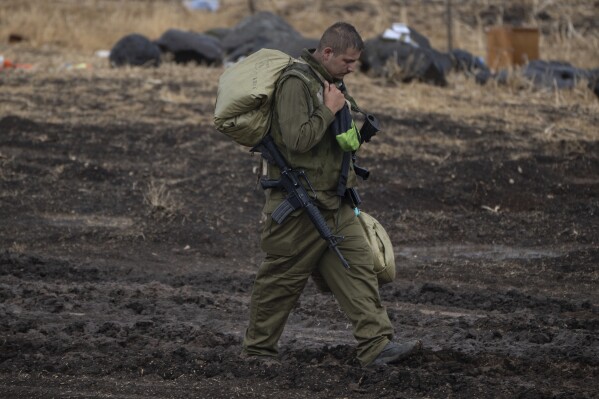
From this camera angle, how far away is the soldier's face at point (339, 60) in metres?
5.30

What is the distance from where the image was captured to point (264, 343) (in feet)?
18.7

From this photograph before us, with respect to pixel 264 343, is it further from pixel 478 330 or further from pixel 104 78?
pixel 104 78

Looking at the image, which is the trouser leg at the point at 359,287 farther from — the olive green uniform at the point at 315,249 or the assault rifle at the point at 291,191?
the assault rifle at the point at 291,191

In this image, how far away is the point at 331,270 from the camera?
217 inches

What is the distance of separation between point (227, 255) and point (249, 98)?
3891 millimetres

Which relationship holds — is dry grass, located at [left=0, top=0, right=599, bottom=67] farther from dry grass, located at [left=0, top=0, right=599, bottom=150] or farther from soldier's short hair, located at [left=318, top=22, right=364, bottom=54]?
soldier's short hair, located at [left=318, top=22, right=364, bottom=54]

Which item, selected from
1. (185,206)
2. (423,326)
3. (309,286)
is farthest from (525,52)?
(423,326)

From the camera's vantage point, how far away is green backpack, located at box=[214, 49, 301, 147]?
5.19 metres

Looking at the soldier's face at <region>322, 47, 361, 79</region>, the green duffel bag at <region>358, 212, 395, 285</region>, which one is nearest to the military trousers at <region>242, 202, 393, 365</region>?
the green duffel bag at <region>358, 212, 395, 285</region>

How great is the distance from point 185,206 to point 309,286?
229 centimetres

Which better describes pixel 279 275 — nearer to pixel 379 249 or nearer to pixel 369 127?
pixel 379 249

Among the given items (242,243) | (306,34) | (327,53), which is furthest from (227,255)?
(306,34)

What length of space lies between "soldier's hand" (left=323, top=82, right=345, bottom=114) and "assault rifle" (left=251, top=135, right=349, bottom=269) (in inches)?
13.6

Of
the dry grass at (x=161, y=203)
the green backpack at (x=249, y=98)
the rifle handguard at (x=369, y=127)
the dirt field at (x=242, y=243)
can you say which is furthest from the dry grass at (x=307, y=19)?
the green backpack at (x=249, y=98)
